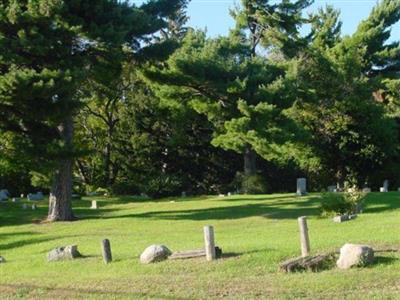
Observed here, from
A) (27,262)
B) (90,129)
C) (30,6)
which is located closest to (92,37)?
(30,6)

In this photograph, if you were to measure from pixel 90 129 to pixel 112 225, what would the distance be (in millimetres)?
23922

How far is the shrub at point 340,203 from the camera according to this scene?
60.7 ft

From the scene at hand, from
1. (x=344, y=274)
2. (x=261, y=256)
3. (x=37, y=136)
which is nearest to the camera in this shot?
(x=344, y=274)

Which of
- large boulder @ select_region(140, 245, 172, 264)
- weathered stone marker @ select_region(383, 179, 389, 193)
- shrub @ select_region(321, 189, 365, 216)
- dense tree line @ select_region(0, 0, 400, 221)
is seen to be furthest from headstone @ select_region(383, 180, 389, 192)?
large boulder @ select_region(140, 245, 172, 264)

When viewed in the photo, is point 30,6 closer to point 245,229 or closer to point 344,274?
point 245,229

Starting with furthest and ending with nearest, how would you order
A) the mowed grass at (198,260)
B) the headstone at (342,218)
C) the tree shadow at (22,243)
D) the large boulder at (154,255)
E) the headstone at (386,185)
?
1. the headstone at (386,185)
2. the tree shadow at (22,243)
3. the headstone at (342,218)
4. the large boulder at (154,255)
5. the mowed grass at (198,260)

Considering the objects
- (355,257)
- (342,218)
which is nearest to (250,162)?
(342,218)

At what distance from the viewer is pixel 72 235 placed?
19406 millimetres

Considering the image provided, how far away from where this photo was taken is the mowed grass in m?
9.98

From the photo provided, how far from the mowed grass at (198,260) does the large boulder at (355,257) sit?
171mm

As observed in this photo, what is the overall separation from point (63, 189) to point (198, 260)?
1315cm

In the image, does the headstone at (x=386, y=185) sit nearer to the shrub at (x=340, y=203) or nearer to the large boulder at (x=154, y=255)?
the shrub at (x=340, y=203)

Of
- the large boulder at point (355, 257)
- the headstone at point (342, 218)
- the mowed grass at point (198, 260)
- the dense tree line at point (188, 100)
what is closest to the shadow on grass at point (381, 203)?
the mowed grass at point (198, 260)

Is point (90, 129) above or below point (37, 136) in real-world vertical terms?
above
